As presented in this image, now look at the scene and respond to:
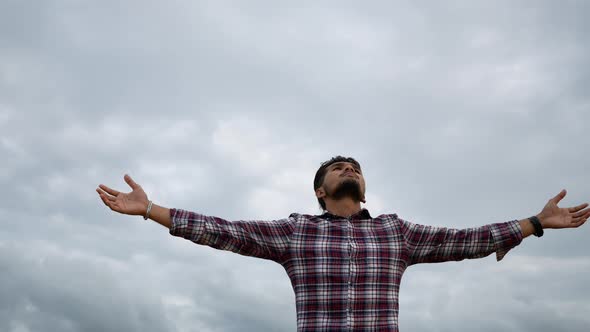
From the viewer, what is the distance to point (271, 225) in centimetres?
898

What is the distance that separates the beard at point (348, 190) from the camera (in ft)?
30.5

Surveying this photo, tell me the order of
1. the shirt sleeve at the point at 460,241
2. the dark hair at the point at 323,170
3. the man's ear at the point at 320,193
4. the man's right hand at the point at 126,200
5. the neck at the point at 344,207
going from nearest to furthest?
the man's right hand at the point at 126,200, the shirt sleeve at the point at 460,241, the neck at the point at 344,207, the man's ear at the point at 320,193, the dark hair at the point at 323,170

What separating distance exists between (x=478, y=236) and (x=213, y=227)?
392cm

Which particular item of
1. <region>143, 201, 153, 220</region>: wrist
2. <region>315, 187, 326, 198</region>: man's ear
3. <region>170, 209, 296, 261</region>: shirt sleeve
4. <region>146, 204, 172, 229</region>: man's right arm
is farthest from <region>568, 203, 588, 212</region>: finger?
<region>143, 201, 153, 220</region>: wrist

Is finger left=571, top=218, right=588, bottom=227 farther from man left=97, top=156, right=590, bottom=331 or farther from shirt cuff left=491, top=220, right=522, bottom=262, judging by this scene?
shirt cuff left=491, top=220, right=522, bottom=262

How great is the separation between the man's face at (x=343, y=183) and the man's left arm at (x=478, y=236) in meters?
0.84

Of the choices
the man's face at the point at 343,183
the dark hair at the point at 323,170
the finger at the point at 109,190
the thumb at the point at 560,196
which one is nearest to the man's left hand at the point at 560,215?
the thumb at the point at 560,196

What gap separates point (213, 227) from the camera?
8.64 metres

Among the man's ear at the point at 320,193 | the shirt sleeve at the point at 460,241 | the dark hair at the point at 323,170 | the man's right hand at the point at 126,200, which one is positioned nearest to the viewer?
the man's right hand at the point at 126,200

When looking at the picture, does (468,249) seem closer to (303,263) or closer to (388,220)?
(388,220)

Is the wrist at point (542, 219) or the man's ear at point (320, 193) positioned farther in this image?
the man's ear at point (320, 193)

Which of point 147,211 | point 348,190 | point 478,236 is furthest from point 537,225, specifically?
point 147,211

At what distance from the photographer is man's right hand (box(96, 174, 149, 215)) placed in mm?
8203

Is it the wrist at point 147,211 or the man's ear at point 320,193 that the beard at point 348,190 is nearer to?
the man's ear at point 320,193
